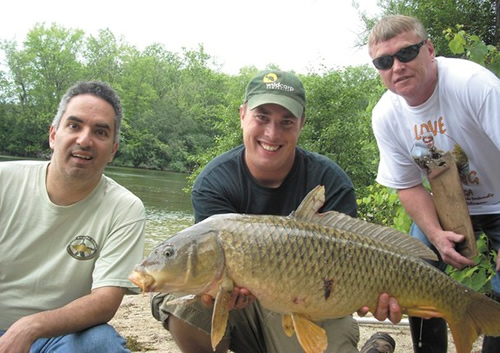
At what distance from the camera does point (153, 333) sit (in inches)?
165

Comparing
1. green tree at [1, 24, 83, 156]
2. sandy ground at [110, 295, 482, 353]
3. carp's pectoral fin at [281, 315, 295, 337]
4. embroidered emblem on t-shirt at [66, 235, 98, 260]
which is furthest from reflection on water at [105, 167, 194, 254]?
green tree at [1, 24, 83, 156]

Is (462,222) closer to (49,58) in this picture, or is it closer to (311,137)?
(311,137)

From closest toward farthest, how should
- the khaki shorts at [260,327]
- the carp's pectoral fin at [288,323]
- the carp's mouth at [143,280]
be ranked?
the carp's mouth at [143,280] → the carp's pectoral fin at [288,323] → the khaki shorts at [260,327]

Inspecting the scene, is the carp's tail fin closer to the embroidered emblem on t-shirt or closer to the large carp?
the large carp

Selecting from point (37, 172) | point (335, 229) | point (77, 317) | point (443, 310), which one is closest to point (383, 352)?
A: point (443, 310)

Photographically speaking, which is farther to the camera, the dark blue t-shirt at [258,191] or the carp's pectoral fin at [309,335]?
the dark blue t-shirt at [258,191]

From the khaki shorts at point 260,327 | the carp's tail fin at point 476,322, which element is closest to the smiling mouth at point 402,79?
→ the carp's tail fin at point 476,322

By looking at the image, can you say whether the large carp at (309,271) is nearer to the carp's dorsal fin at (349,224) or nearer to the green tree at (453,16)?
the carp's dorsal fin at (349,224)

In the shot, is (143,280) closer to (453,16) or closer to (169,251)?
(169,251)

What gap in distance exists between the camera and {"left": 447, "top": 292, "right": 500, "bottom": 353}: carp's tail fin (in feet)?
7.81

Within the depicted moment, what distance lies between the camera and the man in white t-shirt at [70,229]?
8.56ft

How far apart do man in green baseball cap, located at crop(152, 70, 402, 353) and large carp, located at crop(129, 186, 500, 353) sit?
0.49m

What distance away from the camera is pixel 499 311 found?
2.37 metres

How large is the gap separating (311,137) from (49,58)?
39666 mm
